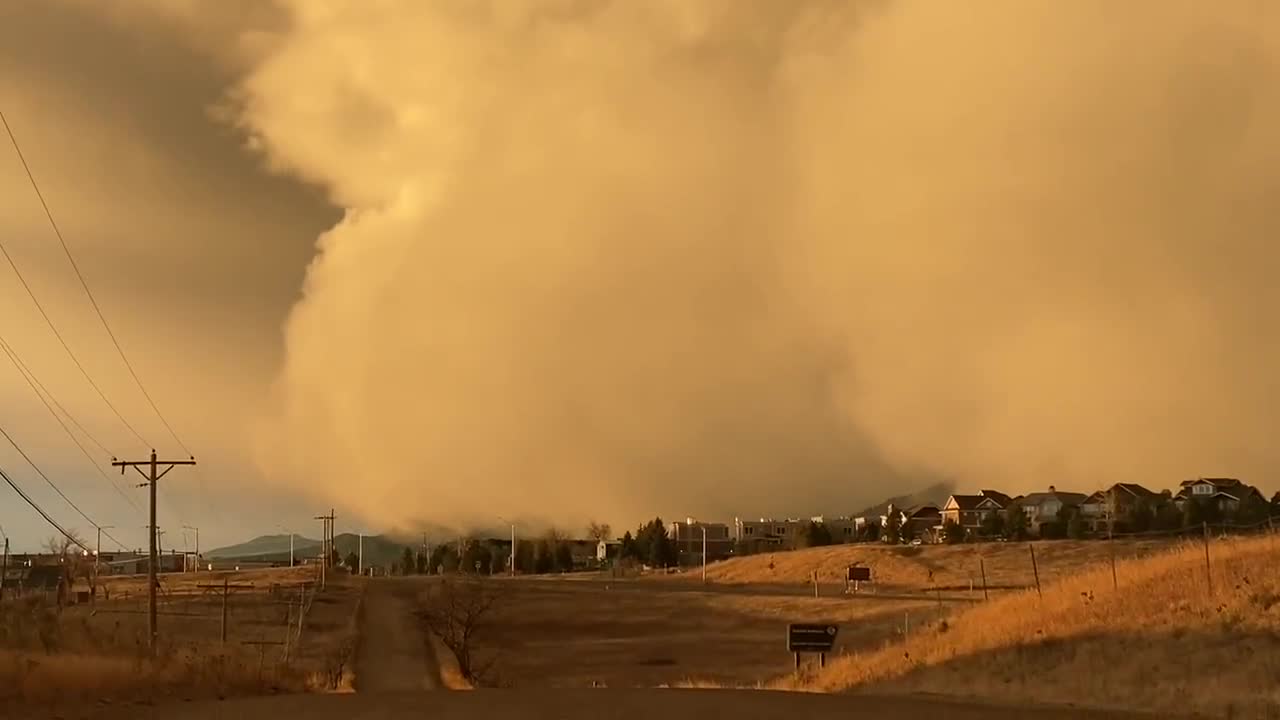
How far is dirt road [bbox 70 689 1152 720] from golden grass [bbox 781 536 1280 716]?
3.91 metres

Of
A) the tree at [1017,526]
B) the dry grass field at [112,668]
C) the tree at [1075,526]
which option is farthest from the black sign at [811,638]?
the tree at [1017,526]

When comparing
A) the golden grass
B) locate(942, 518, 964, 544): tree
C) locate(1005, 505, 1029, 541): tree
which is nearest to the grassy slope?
locate(942, 518, 964, 544): tree

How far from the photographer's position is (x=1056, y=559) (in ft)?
401

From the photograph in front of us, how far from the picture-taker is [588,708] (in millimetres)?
22359

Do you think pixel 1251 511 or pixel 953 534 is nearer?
pixel 1251 511

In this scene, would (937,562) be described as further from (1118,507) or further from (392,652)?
(392,652)

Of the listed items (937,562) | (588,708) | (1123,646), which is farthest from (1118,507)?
(588,708)

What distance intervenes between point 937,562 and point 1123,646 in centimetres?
10599

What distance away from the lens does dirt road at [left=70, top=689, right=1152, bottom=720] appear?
70.2 feet

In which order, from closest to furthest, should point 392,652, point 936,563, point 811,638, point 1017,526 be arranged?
point 811,638
point 392,652
point 936,563
point 1017,526

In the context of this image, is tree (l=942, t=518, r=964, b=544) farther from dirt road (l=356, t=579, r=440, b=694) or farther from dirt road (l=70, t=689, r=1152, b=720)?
dirt road (l=70, t=689, r=1152, b=720)

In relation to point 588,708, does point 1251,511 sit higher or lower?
higher

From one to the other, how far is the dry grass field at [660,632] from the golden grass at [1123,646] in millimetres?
9876

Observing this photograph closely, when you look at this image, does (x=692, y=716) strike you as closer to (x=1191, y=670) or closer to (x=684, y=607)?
(x=1191, y=670)
